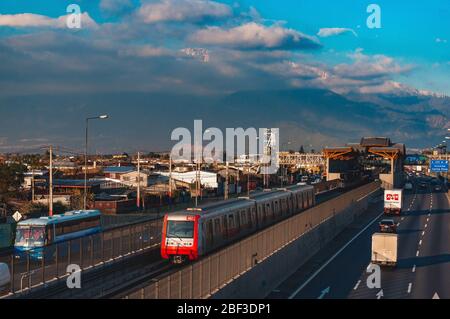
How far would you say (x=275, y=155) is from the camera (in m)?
144

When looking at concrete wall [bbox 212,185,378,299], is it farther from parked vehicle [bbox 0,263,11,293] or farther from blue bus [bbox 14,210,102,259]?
blue bus [bbox 14,210,102,259]

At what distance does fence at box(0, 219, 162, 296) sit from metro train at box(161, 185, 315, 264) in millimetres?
2003

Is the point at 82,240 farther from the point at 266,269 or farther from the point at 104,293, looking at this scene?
the point at 266,269

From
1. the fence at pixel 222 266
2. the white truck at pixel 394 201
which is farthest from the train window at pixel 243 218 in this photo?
the white truck at pixel 394 201

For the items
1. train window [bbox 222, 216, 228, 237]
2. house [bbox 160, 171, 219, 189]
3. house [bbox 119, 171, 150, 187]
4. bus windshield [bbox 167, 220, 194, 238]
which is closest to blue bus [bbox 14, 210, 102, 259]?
bus windshield [bbox 167, 220, 194, 238]

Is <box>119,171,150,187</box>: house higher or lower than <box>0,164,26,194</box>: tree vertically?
lower

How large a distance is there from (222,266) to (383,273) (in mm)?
12872

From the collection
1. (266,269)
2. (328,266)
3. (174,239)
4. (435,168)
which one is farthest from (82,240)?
(435,168)

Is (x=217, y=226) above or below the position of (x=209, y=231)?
above

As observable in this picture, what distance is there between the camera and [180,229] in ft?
101

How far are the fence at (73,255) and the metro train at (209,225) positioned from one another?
2003mm

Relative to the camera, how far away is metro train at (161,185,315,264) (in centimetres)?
3045

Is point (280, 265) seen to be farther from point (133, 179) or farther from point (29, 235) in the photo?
point (133, 179)

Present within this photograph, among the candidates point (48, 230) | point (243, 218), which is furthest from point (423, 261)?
point (48, 230)
